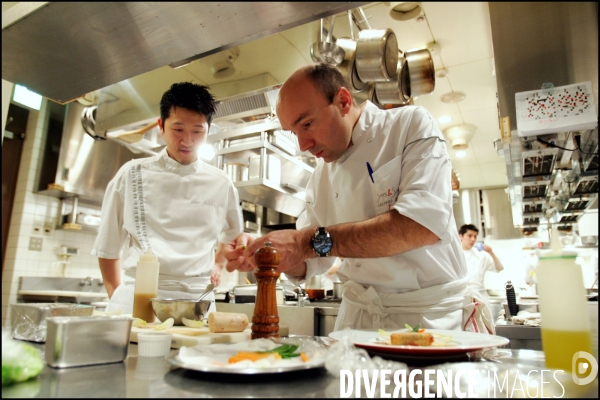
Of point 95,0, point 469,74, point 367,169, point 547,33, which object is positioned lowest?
point 367,169

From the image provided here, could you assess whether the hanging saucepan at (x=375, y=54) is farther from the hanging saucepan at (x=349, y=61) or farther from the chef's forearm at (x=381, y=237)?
the chef's forearm at (x=381, y=237)

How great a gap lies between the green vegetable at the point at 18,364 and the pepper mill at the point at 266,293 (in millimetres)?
417

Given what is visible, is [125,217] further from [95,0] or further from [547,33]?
[547,33]

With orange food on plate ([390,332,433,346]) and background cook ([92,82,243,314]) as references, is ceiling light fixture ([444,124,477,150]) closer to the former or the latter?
background cook ([92,82,243,314])

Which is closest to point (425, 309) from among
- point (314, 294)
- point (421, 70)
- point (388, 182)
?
point (388, 182)

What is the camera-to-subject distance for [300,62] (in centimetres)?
259

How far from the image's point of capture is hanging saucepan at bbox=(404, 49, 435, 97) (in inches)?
109

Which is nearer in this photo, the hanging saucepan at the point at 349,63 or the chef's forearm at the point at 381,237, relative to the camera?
the chef's forearm at the point at 381,237

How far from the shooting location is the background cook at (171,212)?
6.02 feet

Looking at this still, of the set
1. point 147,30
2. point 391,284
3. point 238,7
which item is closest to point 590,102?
point 391,284

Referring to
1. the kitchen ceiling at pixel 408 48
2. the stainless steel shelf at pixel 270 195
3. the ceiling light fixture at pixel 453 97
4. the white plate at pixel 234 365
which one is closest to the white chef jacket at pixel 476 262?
the kitchen ceiling at pixel 408 48

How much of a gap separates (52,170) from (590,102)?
15.7 feet

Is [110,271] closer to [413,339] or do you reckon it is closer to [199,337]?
[199,337]

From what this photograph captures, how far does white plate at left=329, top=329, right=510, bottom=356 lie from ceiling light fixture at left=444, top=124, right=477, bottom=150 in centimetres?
510
